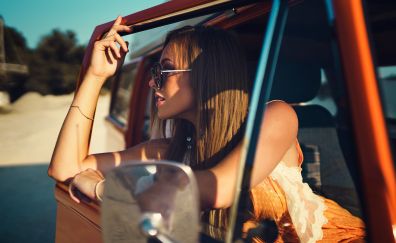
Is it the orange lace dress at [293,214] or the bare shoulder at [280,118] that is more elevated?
the bare shoulder at [280,118]

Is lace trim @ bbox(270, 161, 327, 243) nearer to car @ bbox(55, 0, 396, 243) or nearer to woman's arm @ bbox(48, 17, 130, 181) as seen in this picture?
car @ bbox(55, 0, 396, 243)

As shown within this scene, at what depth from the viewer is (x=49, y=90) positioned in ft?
78.2

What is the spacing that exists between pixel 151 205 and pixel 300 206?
0.86 m

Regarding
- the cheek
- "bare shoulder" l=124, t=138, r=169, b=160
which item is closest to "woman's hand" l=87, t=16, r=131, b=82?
the cheek

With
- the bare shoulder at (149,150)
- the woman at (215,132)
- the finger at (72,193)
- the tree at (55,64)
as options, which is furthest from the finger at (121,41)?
the tree at (55,64)

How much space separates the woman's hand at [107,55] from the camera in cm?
179

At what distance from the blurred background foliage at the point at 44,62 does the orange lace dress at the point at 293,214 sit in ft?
76.3

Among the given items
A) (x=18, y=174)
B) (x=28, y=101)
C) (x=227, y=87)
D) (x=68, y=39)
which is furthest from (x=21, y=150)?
(x=68, y=39)

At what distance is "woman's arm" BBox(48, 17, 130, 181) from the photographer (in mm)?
1789

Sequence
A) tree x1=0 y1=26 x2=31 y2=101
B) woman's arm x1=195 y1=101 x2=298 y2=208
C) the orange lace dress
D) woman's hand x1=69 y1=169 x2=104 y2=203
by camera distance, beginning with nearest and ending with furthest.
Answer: woman's arm x1=195 y1=101 x2=298 y2=208 → the orange lace dress → woman's hand x1=69 y1=169 x2=104 y2=203 → tree x1=0 y1=26 x2=31 y2=101

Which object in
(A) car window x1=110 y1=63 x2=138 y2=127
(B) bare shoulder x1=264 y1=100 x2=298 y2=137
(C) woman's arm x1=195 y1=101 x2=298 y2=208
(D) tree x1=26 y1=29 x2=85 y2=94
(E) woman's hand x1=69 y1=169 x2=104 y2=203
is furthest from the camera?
(D) tree x1=26 y1=29 x2=85 y2=94

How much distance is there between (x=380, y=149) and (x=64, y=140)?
151 centimetres

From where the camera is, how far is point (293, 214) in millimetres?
1470

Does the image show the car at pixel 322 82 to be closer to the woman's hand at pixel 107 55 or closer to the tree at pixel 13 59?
the woman's hand at pixel 107 55
